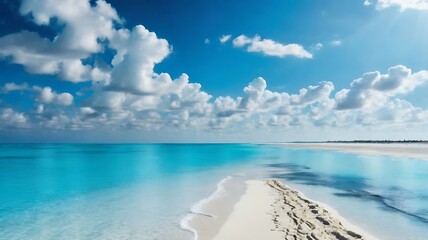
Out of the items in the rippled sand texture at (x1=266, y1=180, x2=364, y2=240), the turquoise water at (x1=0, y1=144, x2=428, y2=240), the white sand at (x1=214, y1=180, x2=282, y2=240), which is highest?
the rippled sand texture at (x1=266, y1=180, x2=364, y2=240)

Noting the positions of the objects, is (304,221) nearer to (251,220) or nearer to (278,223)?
(278,223)

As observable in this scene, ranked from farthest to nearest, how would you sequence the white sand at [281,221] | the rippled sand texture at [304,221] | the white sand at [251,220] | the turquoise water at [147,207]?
1. the turquoise water at [147,207]
2. the white sand at [251,220]
3. the white sand at [281,221]
4. the rippled sand texture at [304,221]

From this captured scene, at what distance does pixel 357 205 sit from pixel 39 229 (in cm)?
1402

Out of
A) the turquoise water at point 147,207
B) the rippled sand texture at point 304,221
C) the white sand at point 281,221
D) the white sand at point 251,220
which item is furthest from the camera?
the turquoise water at point 147,207

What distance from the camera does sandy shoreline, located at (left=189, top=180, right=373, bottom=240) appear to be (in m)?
10.2

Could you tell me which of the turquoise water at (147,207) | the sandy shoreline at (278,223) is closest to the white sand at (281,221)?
the sandy shoreline at (278,223)

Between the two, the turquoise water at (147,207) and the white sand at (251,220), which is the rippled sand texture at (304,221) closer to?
the white sand at (251,220)

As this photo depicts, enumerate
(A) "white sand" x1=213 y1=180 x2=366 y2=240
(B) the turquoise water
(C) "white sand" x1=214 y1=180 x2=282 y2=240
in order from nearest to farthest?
(A) "white sand" x1=213 y1=180 x2=366 y2=240 → (C) "white sand" x1=214 y1=180 x2=282 y2=240 → (B) the turquoise water

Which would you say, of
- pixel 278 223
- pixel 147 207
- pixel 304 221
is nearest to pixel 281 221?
pixel 278 223

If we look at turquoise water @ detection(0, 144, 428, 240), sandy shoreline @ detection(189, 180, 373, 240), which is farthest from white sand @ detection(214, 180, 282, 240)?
turquoise water @ detection(0, 144, 428, 240)

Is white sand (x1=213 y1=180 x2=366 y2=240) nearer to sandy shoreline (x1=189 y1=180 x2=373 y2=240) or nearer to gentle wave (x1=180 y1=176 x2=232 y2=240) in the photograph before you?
sandy shoreline (x1=189 y1=180 x2=373 y2=240)

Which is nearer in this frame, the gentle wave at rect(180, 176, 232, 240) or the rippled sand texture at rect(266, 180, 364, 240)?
the rippled sand texture at rect(266, 180, 364, 240)

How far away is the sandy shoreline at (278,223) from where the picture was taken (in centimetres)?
1024

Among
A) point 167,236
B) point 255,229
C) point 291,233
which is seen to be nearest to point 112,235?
point 167,236
